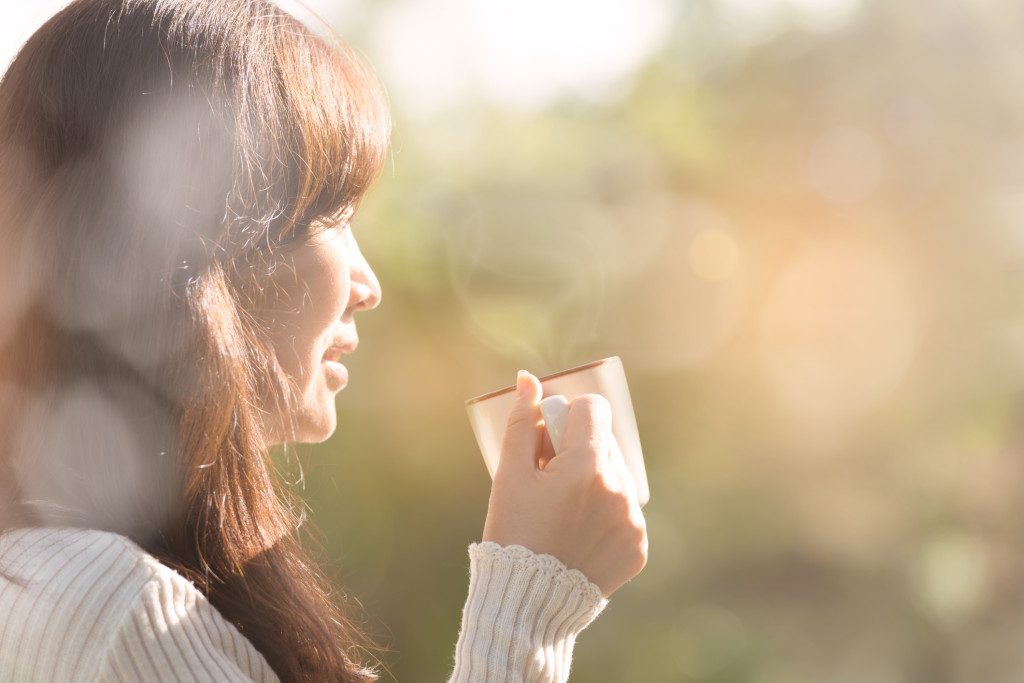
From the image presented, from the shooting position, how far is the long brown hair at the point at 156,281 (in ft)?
2.19

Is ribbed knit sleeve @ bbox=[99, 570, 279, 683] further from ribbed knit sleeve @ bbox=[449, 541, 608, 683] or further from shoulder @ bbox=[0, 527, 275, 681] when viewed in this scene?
ribbed knit sleeve @ bbox=[449, 541, 608, 683]

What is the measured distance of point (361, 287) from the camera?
0.85 metres

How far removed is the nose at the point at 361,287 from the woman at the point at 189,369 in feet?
0.35

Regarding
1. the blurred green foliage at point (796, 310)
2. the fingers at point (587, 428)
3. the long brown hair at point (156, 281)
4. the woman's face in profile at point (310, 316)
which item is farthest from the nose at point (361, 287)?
the blurred green foliage at point (796, 310)

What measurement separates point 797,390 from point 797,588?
0.65 metres

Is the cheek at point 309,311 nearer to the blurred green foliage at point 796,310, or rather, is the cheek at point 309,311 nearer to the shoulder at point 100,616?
the shoulder at point 100,616

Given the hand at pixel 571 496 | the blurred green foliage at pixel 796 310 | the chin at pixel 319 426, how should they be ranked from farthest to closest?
1. the blurred green foliage at pixel 796 310
2. the chin at pixel 319 426
3. the hand at pixel 571 496

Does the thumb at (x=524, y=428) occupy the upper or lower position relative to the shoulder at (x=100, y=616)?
upper

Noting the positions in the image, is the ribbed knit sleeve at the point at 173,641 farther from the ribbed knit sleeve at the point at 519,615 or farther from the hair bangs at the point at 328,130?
the hair bangs at the point at 328,130

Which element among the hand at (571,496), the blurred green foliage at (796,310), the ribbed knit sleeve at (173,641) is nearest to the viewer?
the ribbed knit sleeve at (173,641)

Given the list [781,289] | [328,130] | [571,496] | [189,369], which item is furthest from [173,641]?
[781,289]

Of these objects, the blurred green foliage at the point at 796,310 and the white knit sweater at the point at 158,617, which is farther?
the blurred green foliage at the point at 796,310

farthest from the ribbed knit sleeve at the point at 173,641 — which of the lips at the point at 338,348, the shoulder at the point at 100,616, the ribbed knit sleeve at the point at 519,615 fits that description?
the lips at the point at 338,348

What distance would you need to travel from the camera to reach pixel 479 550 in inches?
27.1
